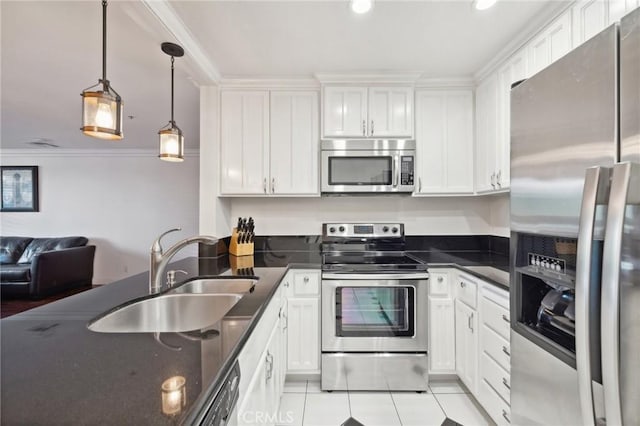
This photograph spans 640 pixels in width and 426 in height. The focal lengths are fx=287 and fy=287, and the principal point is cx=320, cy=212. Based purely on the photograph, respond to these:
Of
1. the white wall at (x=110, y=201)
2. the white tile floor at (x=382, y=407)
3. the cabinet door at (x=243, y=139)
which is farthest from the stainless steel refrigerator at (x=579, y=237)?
the white wall at (x=110, y=201)

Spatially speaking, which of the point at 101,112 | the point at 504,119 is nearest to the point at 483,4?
the point at 504,119

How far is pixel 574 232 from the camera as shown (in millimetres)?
848

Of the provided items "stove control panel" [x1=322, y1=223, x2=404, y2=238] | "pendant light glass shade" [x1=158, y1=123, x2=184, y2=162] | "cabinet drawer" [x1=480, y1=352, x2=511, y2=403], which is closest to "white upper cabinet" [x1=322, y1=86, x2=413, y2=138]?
"stove control panel" [x1=322, y1=223, x2=404, y2=238]

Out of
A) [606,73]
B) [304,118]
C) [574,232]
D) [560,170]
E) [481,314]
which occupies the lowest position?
[481,314]

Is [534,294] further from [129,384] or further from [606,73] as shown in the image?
[129,384]

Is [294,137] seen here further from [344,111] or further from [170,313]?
[170,313]

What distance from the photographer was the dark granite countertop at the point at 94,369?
514 mm

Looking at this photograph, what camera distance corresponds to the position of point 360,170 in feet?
8.04

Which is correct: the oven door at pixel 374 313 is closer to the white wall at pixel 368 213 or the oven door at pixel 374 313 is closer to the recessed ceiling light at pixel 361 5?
the white wall at pixel 368 213

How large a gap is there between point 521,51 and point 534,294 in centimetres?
171

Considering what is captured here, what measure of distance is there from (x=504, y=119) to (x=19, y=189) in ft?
25.5

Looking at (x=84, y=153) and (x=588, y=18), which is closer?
(x=588, y=18)

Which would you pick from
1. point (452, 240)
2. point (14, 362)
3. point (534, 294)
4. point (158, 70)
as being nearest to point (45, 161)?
point (158, 70)

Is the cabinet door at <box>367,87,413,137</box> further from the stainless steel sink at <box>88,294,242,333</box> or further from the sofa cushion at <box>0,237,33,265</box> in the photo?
the sofa cushion at <box>0,237,33,265</box>
